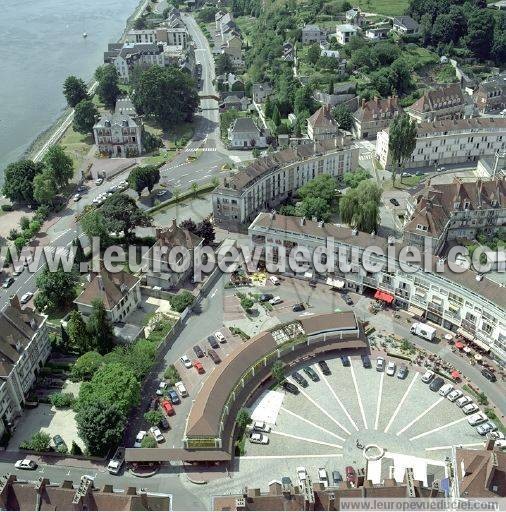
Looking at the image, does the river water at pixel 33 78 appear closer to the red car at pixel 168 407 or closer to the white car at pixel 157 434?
the red car at pixel 168 407

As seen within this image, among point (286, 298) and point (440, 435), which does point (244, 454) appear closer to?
point (440, 435)

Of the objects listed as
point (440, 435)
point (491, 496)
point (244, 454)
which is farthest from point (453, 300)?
point (244, 454)

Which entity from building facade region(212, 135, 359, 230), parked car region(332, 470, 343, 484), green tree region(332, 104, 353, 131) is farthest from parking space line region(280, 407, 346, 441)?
green tree region(332, 104, 353, 131)

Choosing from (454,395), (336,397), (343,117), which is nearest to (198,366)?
(336,397)

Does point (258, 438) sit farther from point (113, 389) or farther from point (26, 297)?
point (26, 297)

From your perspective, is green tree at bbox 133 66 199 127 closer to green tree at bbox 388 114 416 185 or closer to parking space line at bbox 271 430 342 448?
green tree at bbox 388 114 416 185

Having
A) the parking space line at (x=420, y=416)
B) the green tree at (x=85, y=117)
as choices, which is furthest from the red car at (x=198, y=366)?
the green tree at (x=85, y=117)
